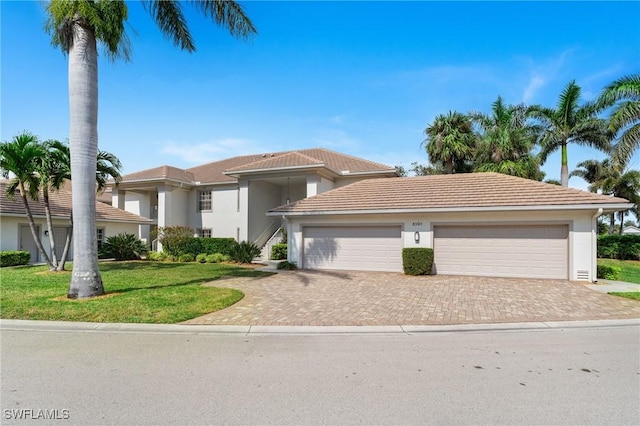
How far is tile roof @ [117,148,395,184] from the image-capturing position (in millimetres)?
20641

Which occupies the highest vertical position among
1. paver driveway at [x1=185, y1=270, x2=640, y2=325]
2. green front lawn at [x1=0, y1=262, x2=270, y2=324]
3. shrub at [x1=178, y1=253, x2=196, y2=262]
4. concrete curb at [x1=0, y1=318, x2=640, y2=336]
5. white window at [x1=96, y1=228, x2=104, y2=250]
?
white window at [x1=96, y1=228, x2=104, y2=250]

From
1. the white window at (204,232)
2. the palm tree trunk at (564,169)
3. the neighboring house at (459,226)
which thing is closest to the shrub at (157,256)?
the white window at (204,232)

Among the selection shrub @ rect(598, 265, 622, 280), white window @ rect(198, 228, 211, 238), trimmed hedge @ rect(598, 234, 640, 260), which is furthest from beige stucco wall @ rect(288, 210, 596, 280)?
trimmed hedge @ rect(598, 234, 640, 260)

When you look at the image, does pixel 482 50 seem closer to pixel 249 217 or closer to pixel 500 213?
pixel 500 213

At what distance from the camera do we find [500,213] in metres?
13.0

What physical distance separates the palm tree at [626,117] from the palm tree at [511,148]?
16.4 feet

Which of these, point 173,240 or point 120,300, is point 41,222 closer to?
point 173,240

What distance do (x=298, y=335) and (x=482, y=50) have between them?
11.9 m

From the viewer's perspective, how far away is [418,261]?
13391mm

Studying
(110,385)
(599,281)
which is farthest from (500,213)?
(110,385)

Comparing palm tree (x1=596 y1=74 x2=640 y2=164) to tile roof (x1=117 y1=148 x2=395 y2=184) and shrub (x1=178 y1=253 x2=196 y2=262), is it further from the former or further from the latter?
shrub (x1=178 y1=253 x2=196 y2=262)

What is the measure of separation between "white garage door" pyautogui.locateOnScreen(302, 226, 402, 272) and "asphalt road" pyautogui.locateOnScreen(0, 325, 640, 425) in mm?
8598

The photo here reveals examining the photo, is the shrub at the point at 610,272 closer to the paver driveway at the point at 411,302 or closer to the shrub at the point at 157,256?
the paver driveway at the point at 411,302

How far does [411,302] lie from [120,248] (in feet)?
61.6
